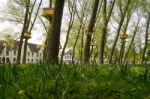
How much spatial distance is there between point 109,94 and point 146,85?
858mm

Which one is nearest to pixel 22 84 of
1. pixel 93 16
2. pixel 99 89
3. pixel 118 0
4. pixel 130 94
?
pixel 99 89

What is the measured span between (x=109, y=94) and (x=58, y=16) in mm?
9118

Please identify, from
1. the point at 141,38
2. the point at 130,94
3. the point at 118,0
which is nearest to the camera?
the point at 130,94

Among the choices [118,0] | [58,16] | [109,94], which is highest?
[118,0]

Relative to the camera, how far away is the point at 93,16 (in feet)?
63.8

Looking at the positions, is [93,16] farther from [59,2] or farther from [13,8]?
[13,8]

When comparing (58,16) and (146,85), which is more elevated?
(58,16)

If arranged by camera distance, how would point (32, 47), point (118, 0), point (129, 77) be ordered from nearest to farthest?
point (129, 77)
point (118, 0)
point (32, 47)

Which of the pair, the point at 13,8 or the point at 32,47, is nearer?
the point at 13,8

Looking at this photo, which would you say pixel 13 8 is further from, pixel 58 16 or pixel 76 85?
pixel 76 85

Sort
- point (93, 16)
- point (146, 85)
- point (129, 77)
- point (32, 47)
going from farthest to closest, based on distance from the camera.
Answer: point (32, 47) → point (93, 16) → point (129, 77) → point (146, 85)

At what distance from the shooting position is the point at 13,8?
49781 millimetres

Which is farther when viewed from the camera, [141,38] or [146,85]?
[141,38]

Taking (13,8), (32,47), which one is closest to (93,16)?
(13,8)
